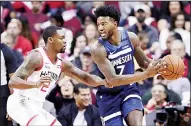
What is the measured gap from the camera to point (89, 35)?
44.5 ft

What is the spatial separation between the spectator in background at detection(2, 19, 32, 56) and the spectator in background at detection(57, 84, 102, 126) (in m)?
2.58

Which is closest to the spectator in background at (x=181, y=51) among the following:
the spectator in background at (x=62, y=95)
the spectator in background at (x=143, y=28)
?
the spectator in background at (x=143, y=28)

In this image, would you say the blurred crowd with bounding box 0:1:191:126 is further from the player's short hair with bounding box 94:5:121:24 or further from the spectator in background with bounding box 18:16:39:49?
the player's short hair with bounding box 94:5:121:24

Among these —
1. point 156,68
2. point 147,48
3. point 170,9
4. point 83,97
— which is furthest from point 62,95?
point 170,9

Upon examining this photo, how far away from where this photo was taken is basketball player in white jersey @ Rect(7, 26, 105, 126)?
334 inches

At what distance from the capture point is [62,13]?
48.3 feet

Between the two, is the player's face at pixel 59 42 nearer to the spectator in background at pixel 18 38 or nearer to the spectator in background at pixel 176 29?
the spectator in background at pixel 18 38

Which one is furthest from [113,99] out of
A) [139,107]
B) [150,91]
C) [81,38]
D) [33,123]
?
[81,38]

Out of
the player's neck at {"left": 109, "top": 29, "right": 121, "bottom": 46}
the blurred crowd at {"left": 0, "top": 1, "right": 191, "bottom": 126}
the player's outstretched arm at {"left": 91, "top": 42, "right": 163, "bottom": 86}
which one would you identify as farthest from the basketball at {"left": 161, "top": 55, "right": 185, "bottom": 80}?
the blurred crowd at {"left": 0, "top": 1, "right": 191, "bottom": 126}

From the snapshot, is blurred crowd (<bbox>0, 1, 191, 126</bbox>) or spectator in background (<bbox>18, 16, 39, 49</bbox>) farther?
spectator in background (<bbox>18, 16, 39, 49</bbox>)

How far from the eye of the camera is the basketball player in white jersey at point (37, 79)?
848cm

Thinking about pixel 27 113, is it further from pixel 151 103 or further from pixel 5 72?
pixel 151 103

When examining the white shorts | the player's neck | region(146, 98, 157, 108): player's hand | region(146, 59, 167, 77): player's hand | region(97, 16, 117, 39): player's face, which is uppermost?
region(97, 16, 117, 39): player's face

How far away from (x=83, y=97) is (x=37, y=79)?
2.18 m
